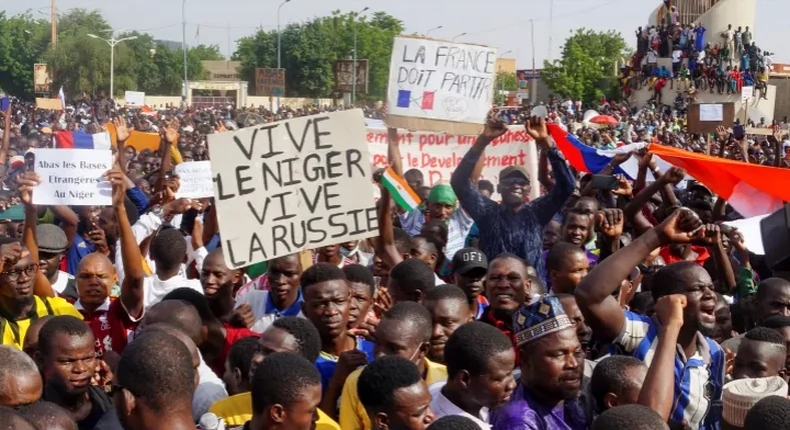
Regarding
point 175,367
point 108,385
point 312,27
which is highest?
point 312,27

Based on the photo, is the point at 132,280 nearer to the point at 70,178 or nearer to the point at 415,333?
the point at 415,333

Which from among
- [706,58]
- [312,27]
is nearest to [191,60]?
[312,27]

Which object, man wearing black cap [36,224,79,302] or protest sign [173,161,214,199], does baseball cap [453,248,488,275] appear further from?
protest sign [173,161,214,199]

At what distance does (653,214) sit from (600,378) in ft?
17.0

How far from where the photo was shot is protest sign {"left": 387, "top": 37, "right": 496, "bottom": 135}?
940 cm

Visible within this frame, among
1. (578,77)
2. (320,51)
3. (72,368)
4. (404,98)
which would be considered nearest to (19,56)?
(320,51)

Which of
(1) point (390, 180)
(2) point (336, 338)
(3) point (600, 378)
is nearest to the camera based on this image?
(3) point (600, 378)

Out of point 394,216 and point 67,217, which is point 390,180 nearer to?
point 394,216

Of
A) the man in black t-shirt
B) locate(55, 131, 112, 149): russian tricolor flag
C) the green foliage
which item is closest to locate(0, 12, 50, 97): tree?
the green foliage

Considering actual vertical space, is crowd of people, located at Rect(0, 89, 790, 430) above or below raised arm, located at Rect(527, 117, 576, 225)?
below

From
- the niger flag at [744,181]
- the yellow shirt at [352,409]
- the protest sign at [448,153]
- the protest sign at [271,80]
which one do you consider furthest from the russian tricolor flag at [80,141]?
the protest sign at [271,80]

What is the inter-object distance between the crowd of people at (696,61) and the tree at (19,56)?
174 ft

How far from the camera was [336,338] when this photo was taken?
5.04 meters

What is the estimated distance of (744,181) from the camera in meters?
8.64
